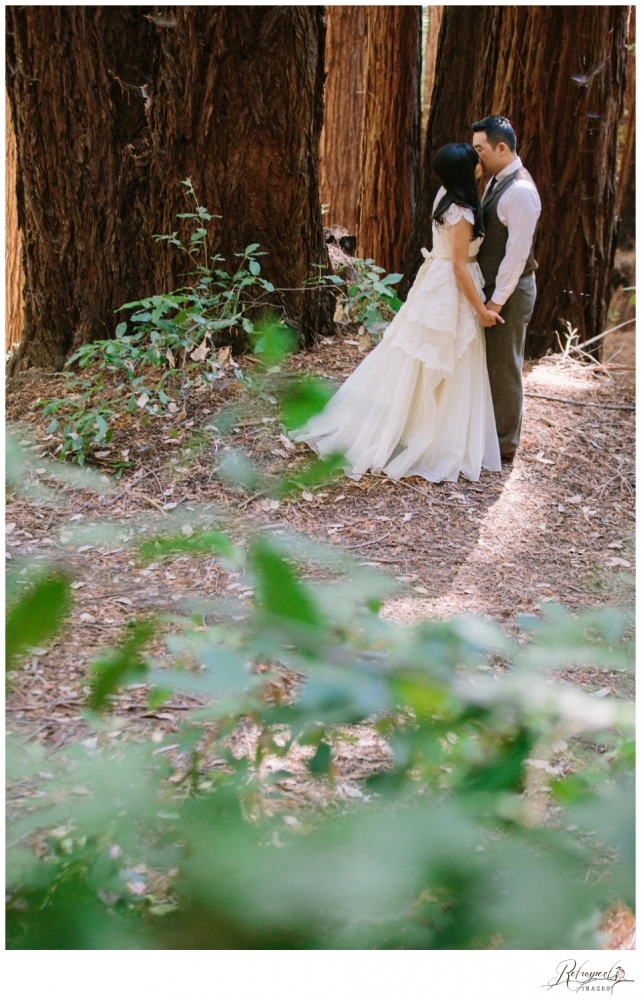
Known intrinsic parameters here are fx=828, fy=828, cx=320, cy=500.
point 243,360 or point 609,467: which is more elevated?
point 243,360

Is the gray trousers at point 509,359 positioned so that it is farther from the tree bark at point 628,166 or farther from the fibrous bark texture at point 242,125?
the tree bark at point 628,166

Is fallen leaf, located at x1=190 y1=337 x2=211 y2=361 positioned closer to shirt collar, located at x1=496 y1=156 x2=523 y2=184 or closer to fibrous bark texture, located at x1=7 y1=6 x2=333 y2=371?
fibrous bark texture, located at x1=7 y1=6 x2=333 y2=371

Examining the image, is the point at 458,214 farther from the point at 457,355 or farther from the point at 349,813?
the point at 349,813

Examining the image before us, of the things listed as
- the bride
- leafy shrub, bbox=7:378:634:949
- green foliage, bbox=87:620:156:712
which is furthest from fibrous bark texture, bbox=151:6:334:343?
green foliage, bbox=87:620:156:712

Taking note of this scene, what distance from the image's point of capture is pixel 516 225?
4.41 metres

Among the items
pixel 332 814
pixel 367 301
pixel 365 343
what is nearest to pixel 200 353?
pixel 365 343

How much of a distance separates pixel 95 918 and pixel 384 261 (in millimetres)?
6869

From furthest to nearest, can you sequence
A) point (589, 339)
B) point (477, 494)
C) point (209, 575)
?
point (589, 339) < point (477, 494) < point (209, 575)

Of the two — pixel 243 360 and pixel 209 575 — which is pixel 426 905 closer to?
pixel 209 575

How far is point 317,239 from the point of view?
207 inches

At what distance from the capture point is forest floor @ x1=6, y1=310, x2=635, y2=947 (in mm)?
2805

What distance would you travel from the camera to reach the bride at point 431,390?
14.9ft

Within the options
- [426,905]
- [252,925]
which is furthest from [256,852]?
[426,905]

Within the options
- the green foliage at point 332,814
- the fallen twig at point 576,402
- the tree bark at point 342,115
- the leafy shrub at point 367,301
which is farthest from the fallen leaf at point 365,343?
the green foliage at point 332,814
